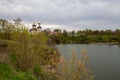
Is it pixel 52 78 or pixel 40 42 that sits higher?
pixel 40 42

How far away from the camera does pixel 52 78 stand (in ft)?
69.4

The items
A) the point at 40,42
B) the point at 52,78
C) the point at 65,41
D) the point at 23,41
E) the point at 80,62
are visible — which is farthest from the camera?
the point at 65,41

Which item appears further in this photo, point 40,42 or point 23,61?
point 40,42

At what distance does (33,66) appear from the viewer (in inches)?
860

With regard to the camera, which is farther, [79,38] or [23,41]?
[79,38]

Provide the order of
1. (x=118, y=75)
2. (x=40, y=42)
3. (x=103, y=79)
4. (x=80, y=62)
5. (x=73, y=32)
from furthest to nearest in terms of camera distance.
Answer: (x=73, y=32), (x=118, y=75), (x=103, y=79), (x=40, y=42), (x=80, y=62)

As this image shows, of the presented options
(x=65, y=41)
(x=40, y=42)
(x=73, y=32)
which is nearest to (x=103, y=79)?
(x=40, y=42)

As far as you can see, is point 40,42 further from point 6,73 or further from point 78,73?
point 78,73

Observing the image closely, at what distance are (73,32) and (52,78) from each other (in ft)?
492

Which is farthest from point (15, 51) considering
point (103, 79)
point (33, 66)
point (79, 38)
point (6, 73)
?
point (79, 38)

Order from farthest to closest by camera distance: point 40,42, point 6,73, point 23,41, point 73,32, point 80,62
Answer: point 73,32 → point 40,42 → point 23,41 → point 6,73 → point 80,62

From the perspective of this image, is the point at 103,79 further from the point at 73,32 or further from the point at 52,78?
the point at 73,32

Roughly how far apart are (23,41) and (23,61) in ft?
6.92

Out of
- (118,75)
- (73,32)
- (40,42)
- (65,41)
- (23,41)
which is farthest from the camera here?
(73,32)
